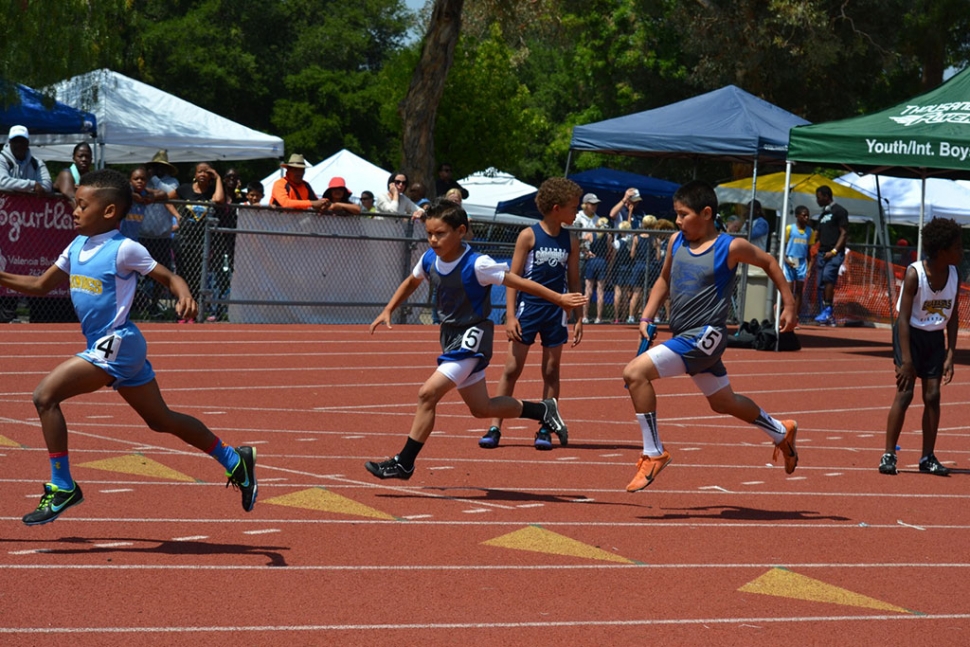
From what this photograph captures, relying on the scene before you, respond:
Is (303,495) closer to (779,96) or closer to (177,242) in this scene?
(177,242)

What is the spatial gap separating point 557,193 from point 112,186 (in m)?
3.81

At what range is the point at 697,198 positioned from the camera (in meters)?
7.78

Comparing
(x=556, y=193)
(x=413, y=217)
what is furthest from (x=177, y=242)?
(x=556, y=193)

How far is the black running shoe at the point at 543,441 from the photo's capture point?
9.53 meters

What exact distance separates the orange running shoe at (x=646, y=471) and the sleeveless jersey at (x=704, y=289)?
0.75 metres

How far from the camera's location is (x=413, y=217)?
18719mm

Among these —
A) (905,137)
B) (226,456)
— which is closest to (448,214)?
(226,456)

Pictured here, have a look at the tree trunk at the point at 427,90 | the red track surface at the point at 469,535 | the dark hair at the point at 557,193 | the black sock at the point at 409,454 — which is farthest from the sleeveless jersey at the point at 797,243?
the black sock at the point at 409,454

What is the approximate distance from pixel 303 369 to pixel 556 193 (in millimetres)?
5289

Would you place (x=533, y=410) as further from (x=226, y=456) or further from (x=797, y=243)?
(x=797, y=243)

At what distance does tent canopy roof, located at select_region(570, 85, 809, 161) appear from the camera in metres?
20.0

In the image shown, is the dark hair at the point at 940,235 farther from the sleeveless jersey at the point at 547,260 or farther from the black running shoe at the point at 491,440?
the black running shoe at the point at 491,440

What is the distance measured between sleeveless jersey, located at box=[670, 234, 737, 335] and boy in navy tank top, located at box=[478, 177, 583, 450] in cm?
162

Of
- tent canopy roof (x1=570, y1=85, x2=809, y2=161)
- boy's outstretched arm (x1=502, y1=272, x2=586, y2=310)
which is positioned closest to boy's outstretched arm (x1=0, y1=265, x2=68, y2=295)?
boy's outstretched arm (x1=502, y1=272, x2=586, y2=310)
